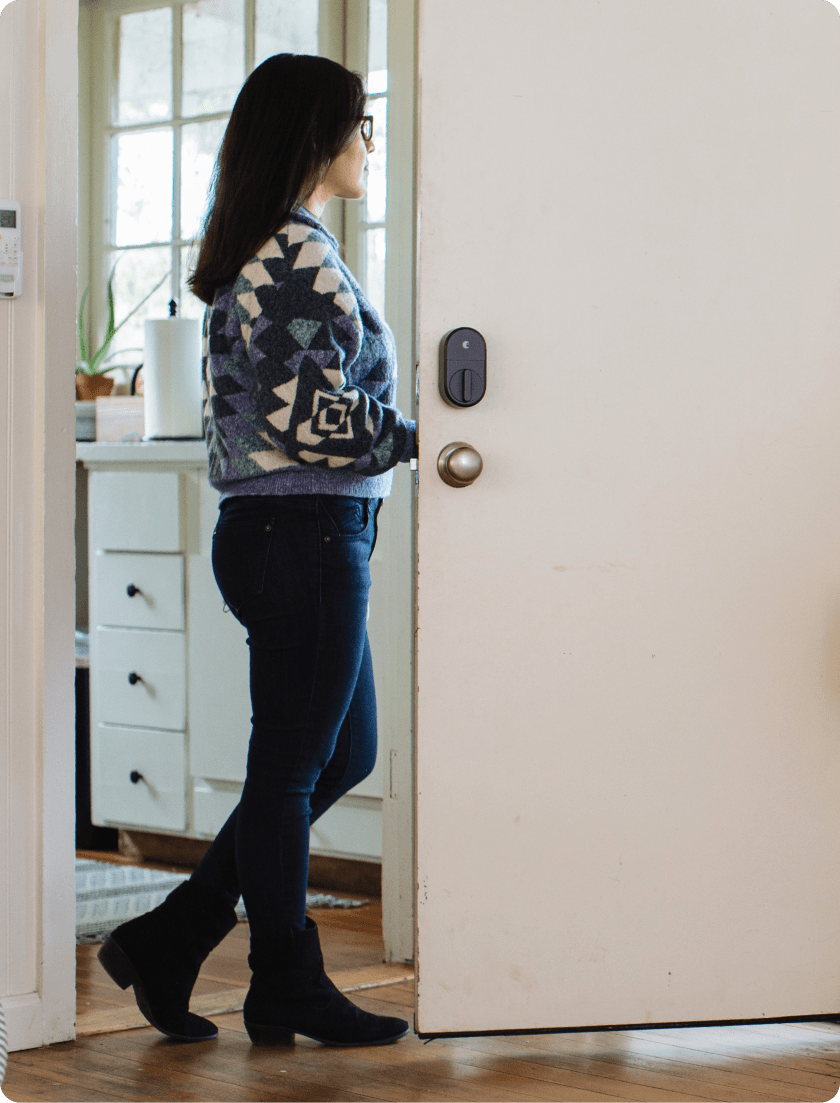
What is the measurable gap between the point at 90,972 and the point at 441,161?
1387 mm

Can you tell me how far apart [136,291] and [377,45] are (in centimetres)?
116

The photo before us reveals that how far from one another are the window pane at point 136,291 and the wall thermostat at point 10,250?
1.90m

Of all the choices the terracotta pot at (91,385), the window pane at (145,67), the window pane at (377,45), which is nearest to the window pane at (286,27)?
the window pane at (377,45)

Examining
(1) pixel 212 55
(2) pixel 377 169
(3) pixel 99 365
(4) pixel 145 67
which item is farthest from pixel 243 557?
(4) pixel 145 67

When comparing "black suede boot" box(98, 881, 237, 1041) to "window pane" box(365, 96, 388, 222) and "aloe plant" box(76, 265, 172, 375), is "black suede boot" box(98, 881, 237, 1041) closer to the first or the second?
"window pane" box(365, 96, 388, 222)

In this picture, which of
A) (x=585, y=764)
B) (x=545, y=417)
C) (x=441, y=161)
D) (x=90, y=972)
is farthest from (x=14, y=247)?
(x=90, y=972)

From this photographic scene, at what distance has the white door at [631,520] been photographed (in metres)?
1.61

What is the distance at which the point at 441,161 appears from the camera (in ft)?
5.23

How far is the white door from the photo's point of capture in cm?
161

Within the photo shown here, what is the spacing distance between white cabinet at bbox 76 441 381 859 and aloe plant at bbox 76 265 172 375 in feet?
2.16

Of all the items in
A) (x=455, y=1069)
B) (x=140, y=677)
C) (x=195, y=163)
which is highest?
(x=195, y=163)

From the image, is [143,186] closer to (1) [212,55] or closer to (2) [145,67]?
(2) [145,67]

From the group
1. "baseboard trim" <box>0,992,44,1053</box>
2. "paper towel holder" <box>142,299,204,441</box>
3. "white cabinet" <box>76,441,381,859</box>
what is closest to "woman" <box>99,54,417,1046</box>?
"baseboard trim" <box>0,992,44,1053</box>

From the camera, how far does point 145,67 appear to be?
3566 millimetres
